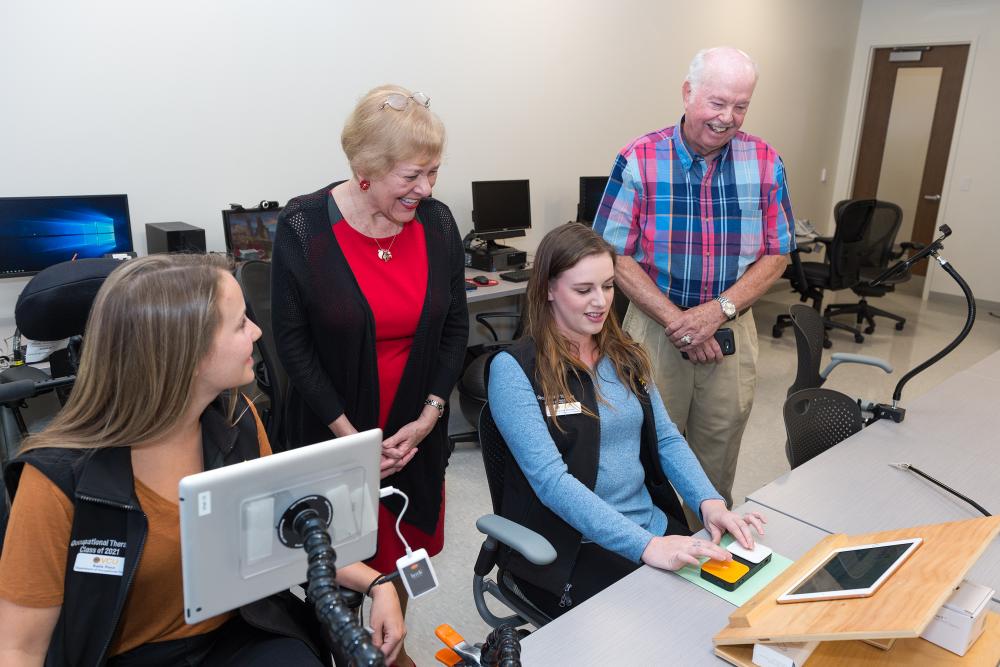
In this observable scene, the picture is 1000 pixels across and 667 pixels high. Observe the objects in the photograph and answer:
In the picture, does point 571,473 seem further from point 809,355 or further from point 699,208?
point 809,355

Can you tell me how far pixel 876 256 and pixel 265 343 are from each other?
16.2ft

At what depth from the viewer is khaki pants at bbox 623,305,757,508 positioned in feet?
7.06

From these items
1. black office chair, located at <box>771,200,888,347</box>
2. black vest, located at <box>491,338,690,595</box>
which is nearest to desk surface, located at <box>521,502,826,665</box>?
black vest, located at <box>491,338,690,595</box>

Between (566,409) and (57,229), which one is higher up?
(57,229)

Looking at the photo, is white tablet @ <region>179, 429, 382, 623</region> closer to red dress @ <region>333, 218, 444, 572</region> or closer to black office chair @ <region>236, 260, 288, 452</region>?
red dress @ <region>333, 218, 444, 572</region>

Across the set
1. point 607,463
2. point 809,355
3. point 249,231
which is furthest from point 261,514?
point 249,231

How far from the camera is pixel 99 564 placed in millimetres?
1027

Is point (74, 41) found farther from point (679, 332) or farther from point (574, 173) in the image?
point (574, 173)

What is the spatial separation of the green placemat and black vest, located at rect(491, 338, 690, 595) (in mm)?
298

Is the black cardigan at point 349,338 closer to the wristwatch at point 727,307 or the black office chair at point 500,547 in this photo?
the black office chair at point 500,547

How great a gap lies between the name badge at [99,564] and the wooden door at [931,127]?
779 cm

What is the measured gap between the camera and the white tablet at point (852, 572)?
1.04 meters

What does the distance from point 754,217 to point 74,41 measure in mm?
2672

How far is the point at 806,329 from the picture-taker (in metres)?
2.54
